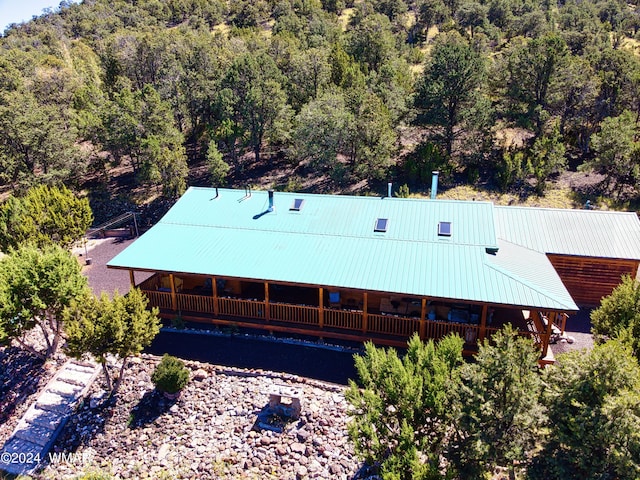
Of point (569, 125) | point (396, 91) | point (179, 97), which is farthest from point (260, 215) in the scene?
point (569, 125)

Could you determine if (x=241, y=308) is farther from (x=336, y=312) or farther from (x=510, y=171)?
(x=510, y=171)

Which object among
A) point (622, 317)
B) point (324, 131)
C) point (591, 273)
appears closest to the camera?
point (622, 317)

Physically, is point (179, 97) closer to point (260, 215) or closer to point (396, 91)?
point (396, 91)

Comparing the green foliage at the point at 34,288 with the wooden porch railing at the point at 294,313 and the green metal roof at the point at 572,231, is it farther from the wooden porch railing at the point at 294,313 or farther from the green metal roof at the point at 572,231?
the green metal roof at the point at 572,231

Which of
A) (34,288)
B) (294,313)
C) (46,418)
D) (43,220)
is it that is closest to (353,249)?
(294,313)

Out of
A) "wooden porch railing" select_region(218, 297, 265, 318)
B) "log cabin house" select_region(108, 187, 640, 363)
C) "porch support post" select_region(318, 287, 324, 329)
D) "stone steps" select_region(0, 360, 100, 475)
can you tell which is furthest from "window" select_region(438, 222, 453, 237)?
"stone steps" select_region(0, 360, 100, 475)

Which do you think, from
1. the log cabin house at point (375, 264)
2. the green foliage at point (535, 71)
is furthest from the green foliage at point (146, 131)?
the green foliage at point (535, 71)

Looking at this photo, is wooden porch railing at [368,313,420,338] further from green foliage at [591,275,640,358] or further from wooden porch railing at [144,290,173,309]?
wooden porch railing at [144,290,173,309]
